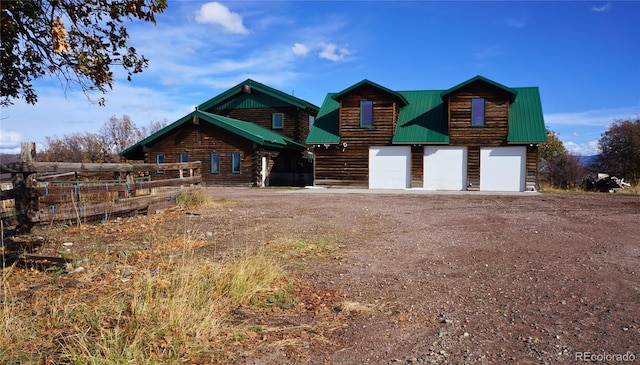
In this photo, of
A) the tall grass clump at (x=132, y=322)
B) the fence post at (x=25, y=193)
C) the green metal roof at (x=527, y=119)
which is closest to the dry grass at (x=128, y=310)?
the tall grass clump at (x=132, y=322)

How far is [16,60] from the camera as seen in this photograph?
5586mm

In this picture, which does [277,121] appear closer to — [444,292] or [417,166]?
[417,166]

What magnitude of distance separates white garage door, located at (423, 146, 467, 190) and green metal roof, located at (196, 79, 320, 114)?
10709mm

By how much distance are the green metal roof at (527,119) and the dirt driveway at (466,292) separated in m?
12.8

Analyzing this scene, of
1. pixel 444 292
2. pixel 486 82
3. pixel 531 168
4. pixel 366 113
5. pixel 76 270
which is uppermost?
pixel 486 82

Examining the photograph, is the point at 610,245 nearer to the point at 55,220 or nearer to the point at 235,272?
the point at 235,272

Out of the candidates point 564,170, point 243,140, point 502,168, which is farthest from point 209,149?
point 564,170

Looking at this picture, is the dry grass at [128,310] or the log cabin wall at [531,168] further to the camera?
the log cabin wall at [531,168]

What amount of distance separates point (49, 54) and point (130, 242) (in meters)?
3.52

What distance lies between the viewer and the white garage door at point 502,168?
22531 millimetres

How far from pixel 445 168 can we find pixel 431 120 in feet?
9.88

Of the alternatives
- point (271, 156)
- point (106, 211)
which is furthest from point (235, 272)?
point (271, 156)

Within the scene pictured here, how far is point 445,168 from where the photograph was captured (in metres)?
23.5

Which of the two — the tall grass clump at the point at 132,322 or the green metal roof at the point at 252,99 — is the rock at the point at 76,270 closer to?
the tall grass clump at the point at 132,322
